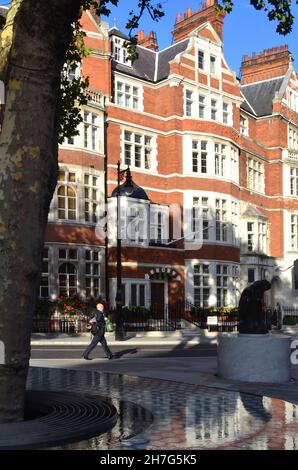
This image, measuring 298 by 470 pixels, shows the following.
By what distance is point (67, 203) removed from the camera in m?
29.3

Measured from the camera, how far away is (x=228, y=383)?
38.2ft

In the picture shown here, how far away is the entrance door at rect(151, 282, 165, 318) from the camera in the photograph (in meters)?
33.6

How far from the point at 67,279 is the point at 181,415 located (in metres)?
21.9

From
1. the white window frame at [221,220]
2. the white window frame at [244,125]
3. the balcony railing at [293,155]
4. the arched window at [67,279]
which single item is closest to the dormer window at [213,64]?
the white window frame at [244,125]

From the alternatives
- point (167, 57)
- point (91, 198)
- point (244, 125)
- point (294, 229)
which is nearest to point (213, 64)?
point (167, 57)

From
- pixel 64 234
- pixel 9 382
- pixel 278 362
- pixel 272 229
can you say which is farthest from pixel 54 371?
pixel 272 229

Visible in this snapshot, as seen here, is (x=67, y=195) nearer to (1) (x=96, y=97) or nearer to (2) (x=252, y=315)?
(1) (x=96, y=97)

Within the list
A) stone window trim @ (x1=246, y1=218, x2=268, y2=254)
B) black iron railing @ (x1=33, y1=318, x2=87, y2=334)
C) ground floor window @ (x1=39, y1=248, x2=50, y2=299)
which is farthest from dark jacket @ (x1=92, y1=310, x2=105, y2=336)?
stone window trim @ (x1=246, y1=218, x2=268, y2=254)

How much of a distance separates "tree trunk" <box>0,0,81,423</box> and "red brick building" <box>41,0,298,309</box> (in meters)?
21.8

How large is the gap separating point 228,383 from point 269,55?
129ft

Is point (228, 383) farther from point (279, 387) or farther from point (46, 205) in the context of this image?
point (46, 205)

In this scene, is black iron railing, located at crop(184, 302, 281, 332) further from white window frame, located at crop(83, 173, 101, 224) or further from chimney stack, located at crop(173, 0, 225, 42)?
chimney stack, located at crop(173, 0, 225, 42)

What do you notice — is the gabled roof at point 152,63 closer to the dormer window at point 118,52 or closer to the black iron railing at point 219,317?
the dormer window at point 118,52

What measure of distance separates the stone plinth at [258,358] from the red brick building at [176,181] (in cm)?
1754
